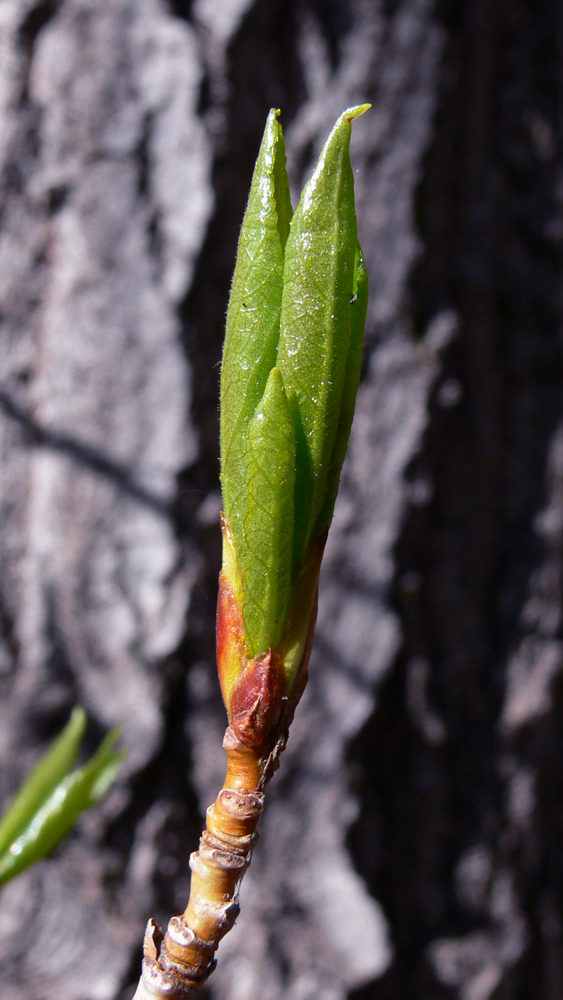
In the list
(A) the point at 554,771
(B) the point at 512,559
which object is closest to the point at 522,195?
(B) the point at 512,559

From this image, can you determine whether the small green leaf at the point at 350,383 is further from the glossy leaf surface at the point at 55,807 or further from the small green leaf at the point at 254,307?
the glossy leaf surface at the point at 55,807

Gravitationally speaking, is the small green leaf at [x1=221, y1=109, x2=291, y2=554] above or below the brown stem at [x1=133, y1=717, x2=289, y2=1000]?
above

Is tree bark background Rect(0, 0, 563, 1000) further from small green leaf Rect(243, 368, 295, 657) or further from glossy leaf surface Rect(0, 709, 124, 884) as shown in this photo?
small green leaf Rect(243, 368, 295, 657)

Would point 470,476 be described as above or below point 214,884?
above

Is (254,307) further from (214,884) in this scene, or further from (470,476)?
(470,476)

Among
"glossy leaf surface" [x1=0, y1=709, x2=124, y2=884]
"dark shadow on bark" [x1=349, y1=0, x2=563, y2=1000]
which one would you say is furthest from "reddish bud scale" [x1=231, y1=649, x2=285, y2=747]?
"dark shadow on bark" [x1=349, y1=0, x2=563, y2=1000]

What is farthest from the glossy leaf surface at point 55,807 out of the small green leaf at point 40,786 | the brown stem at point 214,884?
the brown stem at point 214,884

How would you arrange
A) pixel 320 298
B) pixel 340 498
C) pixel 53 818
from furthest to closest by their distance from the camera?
1. pixel 340 498
2. pixel 53 818
3. pixel 320 298

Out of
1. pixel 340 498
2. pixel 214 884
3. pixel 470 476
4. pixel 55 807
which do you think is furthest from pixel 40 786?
pixel 470 476

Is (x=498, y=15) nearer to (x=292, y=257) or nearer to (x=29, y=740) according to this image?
(x=292, y=257)
